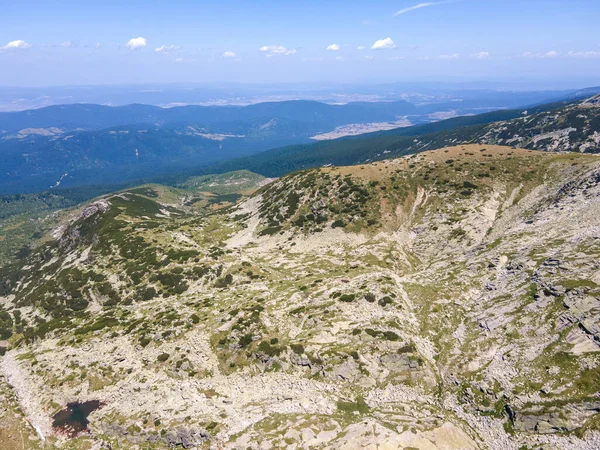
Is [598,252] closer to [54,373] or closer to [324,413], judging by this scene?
[324,413]

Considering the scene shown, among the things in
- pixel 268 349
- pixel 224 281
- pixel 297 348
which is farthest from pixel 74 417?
pixel 224 281

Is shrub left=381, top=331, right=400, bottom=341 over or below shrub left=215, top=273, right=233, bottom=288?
over

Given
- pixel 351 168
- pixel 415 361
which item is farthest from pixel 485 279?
pixel 351 168

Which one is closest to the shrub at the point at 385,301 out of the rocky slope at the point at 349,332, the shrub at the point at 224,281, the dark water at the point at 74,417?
the rocky slope at the point at 349,332

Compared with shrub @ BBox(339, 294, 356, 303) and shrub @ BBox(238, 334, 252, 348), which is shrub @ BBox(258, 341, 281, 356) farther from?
shrub @ BBox(339, 294, 356, 303)

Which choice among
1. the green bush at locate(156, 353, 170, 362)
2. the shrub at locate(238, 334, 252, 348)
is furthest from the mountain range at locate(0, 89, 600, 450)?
the shrub at locate(238, 334, 252, 348)
